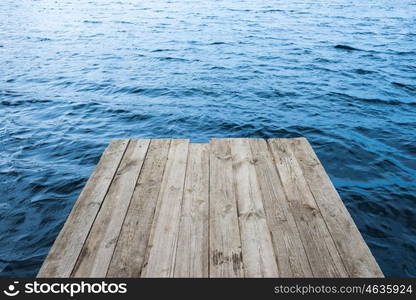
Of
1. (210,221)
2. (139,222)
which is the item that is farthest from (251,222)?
(139,222)

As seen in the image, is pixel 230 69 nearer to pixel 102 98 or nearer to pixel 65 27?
pixel 102 98

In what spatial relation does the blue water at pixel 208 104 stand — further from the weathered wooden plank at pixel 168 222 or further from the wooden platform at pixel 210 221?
the weathered wooden plank at pixel 168 222

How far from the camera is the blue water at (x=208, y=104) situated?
550cm

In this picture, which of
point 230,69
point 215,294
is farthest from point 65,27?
point 215,294

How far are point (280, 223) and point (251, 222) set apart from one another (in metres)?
0.28

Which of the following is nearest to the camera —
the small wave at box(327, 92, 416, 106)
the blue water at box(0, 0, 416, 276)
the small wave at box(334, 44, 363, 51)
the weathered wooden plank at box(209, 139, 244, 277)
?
the weathered wooden plank at box(209, 139, 244, 277)

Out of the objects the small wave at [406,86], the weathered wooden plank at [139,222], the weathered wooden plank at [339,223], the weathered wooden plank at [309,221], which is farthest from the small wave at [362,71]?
the weathered wooden plank at [139,222]

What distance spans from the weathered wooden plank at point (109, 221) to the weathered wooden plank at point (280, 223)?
1476 millimetres

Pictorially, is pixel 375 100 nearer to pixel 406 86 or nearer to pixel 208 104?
pixel 406 86

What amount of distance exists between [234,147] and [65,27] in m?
21.3

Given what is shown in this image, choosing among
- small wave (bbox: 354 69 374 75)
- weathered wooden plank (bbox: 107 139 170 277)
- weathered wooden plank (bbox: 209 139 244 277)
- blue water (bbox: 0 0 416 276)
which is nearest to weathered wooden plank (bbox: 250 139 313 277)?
weathered wooden plank (bbox: 209 139 244 277)

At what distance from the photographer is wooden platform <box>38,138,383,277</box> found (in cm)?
284

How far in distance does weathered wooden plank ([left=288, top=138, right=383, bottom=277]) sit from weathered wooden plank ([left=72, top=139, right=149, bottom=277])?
80.8 inches

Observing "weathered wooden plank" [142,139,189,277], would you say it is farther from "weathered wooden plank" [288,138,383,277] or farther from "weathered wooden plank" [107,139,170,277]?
"weathered wooden plank" [288,138,383,277]
